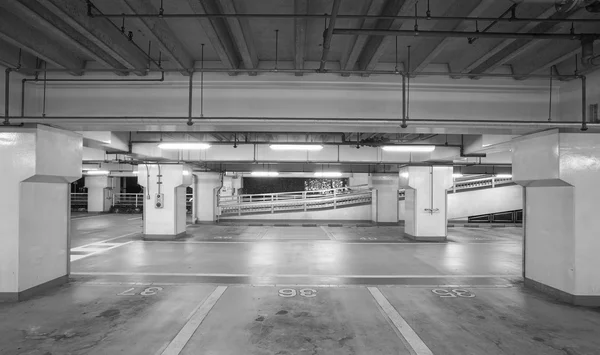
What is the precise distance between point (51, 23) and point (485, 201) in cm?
2289

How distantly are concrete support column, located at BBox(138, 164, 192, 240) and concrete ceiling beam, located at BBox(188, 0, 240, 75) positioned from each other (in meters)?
9.66

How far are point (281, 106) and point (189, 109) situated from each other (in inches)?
66.9

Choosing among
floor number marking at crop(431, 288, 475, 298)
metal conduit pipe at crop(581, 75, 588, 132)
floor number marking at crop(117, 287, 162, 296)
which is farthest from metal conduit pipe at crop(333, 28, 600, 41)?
floor number marking at crop(117, 287, 162, 296)

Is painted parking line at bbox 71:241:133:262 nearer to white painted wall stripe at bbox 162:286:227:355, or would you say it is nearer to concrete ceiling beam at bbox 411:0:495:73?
white painted wall stripe at bbox 162:286:227:355

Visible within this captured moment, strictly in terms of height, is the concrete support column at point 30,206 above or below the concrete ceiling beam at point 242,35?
below

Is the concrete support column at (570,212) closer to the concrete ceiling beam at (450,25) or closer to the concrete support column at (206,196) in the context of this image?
the concrete ceiling beam at (450,25)

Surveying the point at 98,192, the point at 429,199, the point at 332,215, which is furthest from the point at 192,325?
the point at 98,192

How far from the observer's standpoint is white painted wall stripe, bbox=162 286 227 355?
4.29 m

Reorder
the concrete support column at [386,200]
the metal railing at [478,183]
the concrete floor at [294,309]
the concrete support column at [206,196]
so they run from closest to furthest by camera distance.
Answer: the concrete floor at [294,309] → the concrete support column at [206,196] → the concrete support column at [386,200] → the metal railing at [478,183]

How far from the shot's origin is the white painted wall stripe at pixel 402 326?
4297 mm

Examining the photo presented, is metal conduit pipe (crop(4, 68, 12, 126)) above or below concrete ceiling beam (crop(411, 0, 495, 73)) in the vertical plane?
below

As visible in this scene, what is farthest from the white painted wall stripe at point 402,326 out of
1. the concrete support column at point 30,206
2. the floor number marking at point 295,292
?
the concrete support column at point 30,206

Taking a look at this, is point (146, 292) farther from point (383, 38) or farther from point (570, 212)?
point (570, 212)

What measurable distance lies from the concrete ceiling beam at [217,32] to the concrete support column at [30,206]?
13.7 ft
